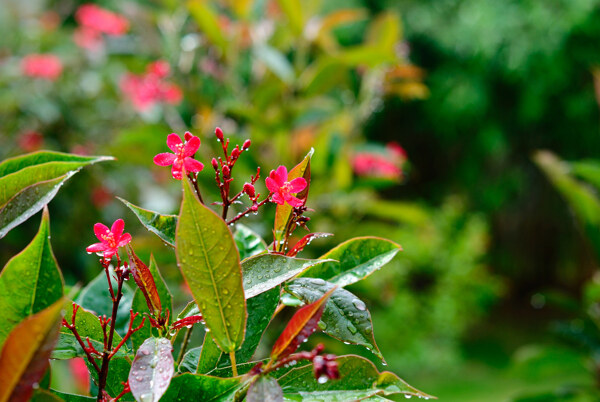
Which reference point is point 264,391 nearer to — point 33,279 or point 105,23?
point 33,279

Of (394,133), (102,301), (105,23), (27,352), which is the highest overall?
(105,23)

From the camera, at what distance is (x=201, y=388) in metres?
0.40

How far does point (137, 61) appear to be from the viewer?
1.97 metres

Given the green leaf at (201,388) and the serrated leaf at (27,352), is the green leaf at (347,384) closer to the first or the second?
the green leaf at (201,388)

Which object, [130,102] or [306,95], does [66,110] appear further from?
[306,95]

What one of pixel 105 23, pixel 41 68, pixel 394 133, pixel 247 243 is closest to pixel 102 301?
pixel 247 243

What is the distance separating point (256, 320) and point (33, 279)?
177mm

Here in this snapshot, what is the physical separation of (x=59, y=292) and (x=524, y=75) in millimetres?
4226

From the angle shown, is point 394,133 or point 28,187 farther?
point 394,133

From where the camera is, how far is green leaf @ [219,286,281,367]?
0.46 m

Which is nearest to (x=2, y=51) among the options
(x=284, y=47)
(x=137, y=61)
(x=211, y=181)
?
(x=137, y=61)

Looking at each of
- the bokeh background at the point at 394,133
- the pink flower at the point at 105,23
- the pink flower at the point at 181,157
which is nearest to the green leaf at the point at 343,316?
the pink flower at the point at 181,157

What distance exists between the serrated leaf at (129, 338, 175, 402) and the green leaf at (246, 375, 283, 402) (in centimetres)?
5

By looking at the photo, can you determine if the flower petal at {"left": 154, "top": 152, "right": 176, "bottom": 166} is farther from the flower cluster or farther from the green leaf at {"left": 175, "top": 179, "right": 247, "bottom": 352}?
the flower cluster
